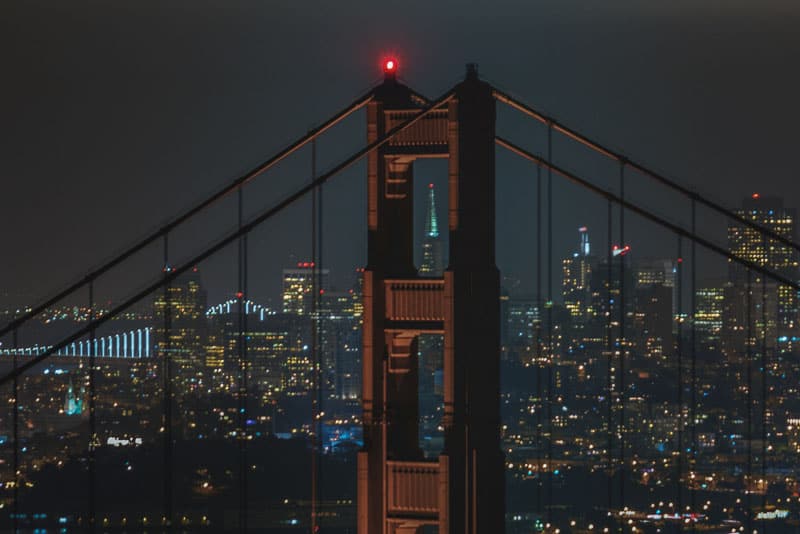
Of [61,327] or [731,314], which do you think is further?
[61,327]

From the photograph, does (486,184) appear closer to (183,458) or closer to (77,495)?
(77,495)

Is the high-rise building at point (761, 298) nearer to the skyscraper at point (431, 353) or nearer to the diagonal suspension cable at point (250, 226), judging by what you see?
the skyscraper at point (431, 353)

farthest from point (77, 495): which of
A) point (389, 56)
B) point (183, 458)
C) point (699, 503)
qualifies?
point (389, 56)

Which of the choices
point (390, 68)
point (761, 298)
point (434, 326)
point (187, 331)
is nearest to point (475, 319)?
point (434, 326)

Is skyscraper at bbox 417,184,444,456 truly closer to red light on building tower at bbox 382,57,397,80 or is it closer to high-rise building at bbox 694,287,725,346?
red light on building tower at bbox 382,57,397,80

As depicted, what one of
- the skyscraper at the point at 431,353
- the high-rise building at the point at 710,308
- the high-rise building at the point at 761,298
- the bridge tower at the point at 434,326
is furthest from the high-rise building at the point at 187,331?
the bridge tower at the point at 434,326

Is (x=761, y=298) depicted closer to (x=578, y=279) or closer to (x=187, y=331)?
(x=578, y=279)

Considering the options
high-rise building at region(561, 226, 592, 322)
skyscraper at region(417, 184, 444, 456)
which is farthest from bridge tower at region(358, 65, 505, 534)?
high-rise building at region(561, 226, 592, 322)

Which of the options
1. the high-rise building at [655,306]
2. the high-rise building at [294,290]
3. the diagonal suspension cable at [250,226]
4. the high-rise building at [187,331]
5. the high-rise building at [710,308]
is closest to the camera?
the diagonal suspension cable at [250,226]

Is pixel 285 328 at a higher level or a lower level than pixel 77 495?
higher
